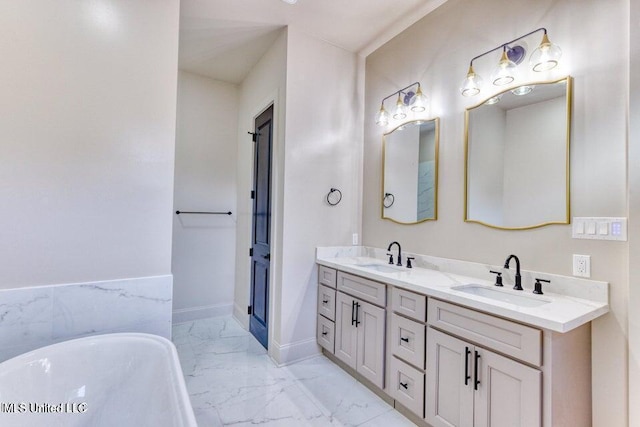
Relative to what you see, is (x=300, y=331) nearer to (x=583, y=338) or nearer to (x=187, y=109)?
(x=583, y=338)

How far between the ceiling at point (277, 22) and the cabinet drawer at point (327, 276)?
2.12 m

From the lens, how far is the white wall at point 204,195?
11.3 ft

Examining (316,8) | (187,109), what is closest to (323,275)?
(316,8)

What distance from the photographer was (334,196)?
286cm

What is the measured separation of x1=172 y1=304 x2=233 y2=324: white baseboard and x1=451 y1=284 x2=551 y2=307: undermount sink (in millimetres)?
2882

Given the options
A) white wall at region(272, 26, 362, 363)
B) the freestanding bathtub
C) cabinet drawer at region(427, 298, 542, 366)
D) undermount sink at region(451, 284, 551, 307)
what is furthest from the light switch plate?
the freestanding bathtub

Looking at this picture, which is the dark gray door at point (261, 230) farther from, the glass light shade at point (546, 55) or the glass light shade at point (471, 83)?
the glass light shade at point (546, 55)

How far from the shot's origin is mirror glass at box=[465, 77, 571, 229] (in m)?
1.65

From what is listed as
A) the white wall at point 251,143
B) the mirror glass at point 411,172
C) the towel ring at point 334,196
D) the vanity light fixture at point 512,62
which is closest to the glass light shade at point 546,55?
the vanity light fixture at point 512,62

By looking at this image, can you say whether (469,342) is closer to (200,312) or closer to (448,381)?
(448,381)

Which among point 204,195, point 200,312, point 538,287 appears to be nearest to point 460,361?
point 538,287

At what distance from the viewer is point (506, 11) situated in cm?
190

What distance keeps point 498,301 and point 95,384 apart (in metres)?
2.06

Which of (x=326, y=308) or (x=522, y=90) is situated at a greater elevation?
(x=522, y=90)
